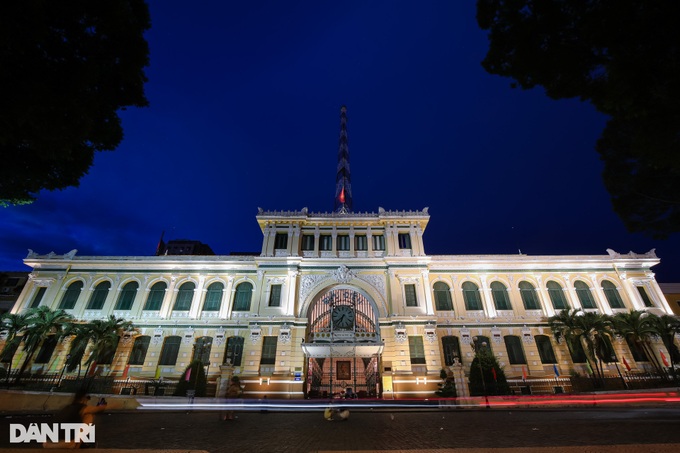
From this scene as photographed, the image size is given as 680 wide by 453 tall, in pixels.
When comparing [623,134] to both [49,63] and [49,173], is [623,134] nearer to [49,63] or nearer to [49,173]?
[49,63]

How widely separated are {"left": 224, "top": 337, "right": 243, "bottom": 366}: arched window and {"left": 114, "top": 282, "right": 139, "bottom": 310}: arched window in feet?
32.5

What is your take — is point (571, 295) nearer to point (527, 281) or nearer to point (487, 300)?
point (527, 281)

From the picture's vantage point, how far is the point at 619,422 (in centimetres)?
967

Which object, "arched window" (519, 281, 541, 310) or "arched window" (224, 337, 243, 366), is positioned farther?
"arched window" (519, 281, 541, 310)

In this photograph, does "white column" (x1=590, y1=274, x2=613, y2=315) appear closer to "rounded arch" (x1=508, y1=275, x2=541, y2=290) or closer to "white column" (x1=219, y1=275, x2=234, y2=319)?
"rounded arch" (x1=508, y1=275, x2=541, y2=290)

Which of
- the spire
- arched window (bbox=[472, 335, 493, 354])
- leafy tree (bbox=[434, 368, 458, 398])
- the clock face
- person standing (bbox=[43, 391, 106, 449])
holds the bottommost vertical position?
person standing (bbox=[43, 391, 106, 449])

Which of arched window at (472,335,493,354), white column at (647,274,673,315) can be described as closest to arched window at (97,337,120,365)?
arched window at (472,335,493,354)

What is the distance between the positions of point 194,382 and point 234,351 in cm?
405

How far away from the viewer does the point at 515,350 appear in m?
24.4

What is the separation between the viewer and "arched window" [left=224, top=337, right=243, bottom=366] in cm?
2377

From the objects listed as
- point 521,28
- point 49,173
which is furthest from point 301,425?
point 521,28

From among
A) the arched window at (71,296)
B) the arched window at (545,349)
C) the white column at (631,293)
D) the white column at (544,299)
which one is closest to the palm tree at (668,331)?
the white column at (631,293)

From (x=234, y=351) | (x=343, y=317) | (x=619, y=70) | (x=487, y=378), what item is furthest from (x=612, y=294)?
(x=234, y=351)

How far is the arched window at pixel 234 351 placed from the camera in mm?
23769
